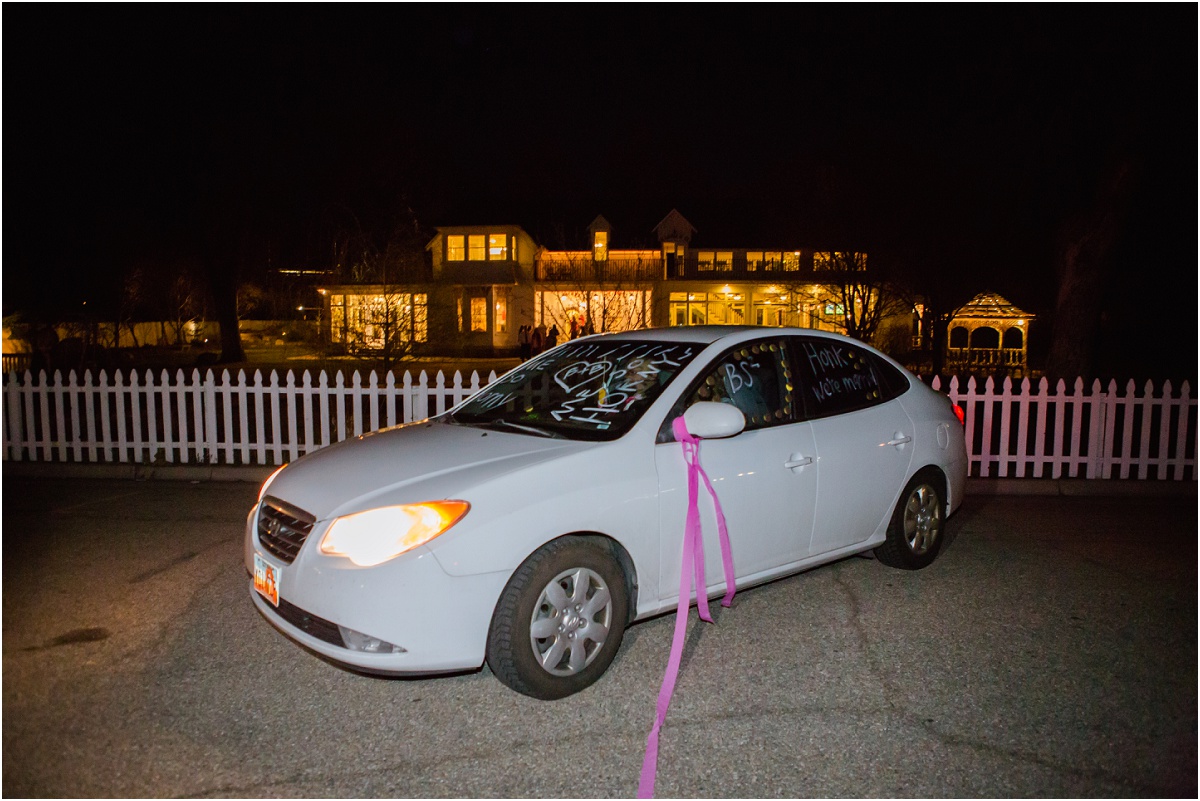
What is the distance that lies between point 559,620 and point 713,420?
1171 mm

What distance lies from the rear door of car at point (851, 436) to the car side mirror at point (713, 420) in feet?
3.04

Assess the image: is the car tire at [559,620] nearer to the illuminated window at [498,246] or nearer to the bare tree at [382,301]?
the bare tree at [382,301]

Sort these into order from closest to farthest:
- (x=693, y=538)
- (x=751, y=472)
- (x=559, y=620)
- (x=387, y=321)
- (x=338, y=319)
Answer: (x=559, y=620) < (x=693, y=538) < (x=751, y=472) < (x=387, y=321) < (x=338, y=319)

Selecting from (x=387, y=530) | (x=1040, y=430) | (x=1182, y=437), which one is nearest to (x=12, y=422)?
(x=387, y=530)

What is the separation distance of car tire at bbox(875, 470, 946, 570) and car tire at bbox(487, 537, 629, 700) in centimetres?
233

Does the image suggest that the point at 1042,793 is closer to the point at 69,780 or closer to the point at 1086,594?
the point at 1086,594

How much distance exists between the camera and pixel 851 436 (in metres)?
4.76

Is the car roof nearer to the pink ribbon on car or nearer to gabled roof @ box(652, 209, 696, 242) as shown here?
the pink ribbon on car

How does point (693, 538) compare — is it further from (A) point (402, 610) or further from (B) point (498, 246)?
(B) point (498, 246)

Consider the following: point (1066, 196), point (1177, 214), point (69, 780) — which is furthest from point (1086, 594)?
point (1177, 214)

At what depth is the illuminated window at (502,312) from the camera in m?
37.7

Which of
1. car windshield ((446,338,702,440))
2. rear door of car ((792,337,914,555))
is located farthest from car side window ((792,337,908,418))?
car windshield ((446,338,702,440))

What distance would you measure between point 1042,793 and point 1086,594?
260cm

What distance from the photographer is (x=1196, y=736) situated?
329cm
